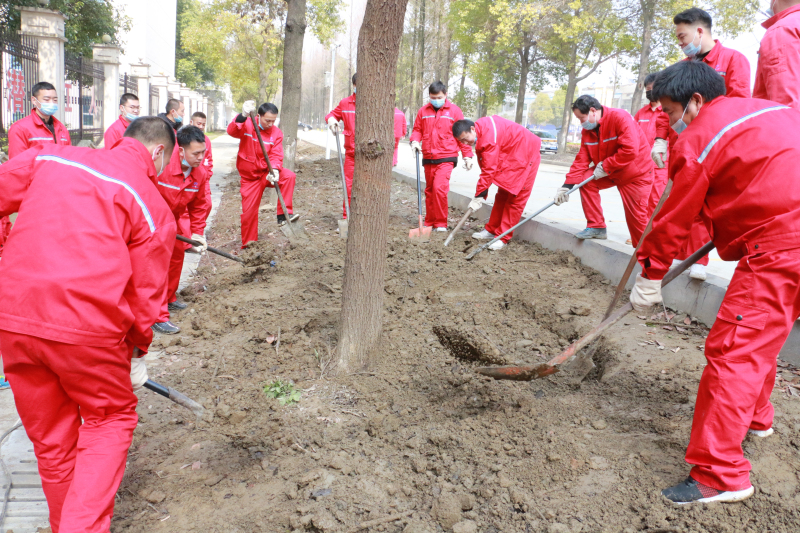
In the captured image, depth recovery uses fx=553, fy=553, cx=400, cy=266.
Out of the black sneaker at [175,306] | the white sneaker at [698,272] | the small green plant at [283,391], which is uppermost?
the white sneaker at [698,272]

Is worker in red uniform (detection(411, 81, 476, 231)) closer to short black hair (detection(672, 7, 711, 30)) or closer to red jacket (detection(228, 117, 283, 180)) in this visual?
red jacket (detection(228, 117, 283, 180))

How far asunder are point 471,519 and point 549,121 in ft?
290

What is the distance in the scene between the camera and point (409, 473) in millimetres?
2475

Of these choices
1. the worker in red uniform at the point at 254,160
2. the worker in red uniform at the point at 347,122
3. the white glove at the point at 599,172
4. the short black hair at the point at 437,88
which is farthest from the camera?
the worker in red uniform at the point at 347,122

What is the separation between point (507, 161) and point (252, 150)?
3.00 meters

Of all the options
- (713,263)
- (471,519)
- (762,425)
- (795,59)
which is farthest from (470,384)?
(713,263)

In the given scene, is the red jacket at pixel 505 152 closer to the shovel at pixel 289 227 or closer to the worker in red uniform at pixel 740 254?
the shovel at pixel 289 227

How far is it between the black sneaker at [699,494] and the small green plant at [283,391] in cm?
189

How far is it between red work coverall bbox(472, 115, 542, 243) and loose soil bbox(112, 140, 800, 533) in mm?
1858

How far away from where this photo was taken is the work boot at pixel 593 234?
18.4 feet

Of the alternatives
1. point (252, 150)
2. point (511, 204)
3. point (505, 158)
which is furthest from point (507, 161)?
point (252, 150)

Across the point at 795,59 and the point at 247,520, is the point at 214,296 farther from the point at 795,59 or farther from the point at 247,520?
the point at 795,59

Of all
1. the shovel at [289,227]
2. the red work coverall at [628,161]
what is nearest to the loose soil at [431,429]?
the red work coverall at [628,161]

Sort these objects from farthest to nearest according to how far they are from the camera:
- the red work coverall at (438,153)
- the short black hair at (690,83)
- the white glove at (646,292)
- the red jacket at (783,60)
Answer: the red work coverall at (438,153) → the red jacket at (783,60) → the white glove at (646,292) → the short black hair at (690,83)
